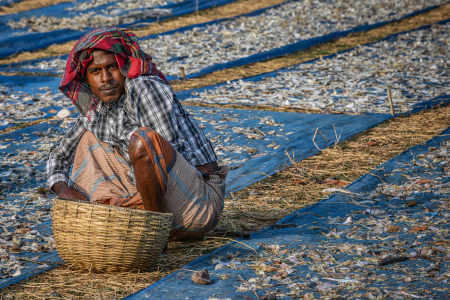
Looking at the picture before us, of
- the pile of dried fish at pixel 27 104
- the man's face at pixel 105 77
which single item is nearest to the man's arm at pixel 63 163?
the man's face at pixel 105 77

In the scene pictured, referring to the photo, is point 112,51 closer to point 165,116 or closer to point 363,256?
point 165,116

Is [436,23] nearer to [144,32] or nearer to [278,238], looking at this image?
[144,32]

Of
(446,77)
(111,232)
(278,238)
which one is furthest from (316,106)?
(111,232)

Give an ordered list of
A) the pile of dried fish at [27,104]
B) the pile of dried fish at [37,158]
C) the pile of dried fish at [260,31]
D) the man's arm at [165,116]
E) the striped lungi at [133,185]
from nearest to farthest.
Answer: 1. the striped lungi at [133,185]
2. the man's arm at [165,116]
3. the pile of dried fish at [37,158]
4. the pile of dried fish at [27,104]
5. the pile of dried fish at [260,31]

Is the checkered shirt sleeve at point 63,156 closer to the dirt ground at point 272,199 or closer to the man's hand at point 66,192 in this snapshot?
the man's hand at point 66,192

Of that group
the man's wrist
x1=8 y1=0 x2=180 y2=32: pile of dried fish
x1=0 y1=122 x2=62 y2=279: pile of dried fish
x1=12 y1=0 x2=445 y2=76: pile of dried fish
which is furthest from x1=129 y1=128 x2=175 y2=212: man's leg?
x1=8 y1=0 x2=180 y2=32: pile of dried fish

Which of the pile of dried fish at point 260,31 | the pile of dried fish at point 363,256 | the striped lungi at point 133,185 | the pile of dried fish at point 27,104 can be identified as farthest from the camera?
the pile of dried fish at point 260,31

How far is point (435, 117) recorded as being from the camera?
4.84 metres

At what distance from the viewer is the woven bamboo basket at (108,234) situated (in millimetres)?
2309

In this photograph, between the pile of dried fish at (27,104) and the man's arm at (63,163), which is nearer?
the man's arm at (63,163)

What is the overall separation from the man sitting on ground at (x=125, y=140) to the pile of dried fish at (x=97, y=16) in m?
6.76

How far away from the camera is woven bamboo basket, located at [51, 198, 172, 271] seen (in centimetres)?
231

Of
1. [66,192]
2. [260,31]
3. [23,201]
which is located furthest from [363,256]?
[260,31]

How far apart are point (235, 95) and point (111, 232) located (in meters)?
3.70
